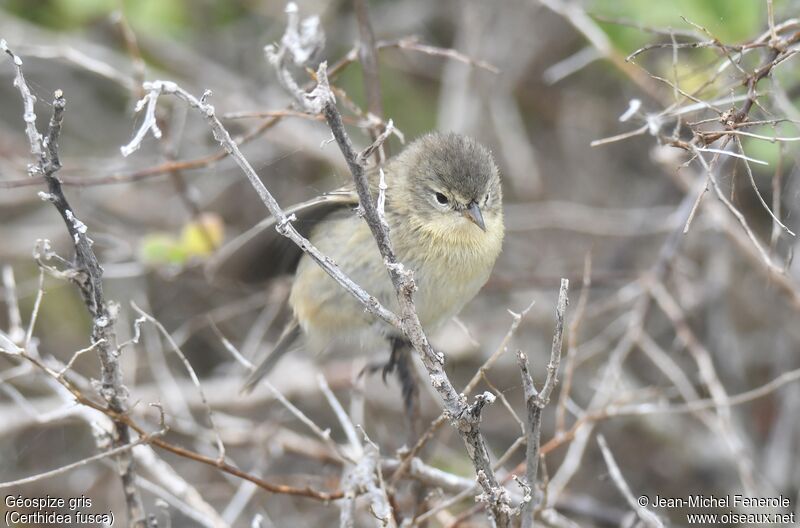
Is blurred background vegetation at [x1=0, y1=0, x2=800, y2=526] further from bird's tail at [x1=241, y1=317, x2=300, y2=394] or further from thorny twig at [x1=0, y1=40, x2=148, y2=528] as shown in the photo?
thorny twig at [x1=0, y1=40, x2=148, y2=528]

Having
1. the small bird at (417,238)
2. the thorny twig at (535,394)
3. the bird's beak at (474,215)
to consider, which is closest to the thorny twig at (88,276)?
the small bird at (417,238)

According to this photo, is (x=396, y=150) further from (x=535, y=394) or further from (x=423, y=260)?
(x=535, y=394)

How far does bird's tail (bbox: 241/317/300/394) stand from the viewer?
3.95m

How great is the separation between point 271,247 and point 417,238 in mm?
1230

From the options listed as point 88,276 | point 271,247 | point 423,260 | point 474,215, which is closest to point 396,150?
point 271,247

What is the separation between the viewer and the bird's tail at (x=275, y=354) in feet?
13.0

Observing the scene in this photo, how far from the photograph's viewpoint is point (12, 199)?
4.93 metres

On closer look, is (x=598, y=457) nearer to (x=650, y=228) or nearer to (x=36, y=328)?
(x=650, y=228)

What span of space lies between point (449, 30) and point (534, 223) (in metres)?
1.58

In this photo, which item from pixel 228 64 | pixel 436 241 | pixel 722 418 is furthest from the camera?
pixel 228 64

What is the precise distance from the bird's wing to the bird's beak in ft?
1.48

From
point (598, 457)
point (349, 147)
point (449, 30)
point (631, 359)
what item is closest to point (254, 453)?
point (598, 457)

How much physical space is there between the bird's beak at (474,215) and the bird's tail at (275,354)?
1010mm

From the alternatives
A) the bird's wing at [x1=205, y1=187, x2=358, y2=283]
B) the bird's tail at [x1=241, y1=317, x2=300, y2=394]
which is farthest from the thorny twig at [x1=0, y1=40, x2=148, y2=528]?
the bird's tail at [x1=241, y1=317, x2=300, y2=394]
